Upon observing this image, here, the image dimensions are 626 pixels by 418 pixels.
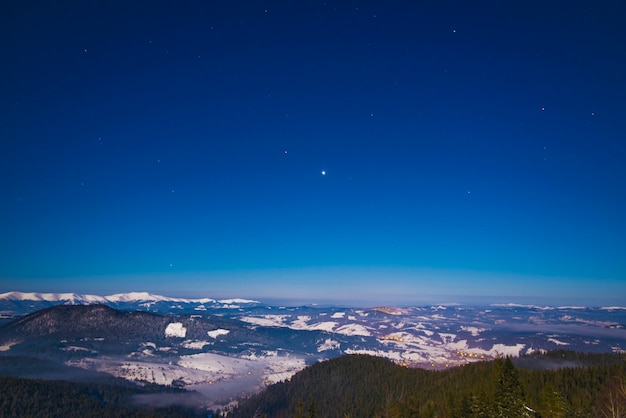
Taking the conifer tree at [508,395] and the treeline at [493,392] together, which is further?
the treeline at [493,392]

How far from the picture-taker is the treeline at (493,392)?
42.2 m

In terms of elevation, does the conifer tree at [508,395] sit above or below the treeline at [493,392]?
above

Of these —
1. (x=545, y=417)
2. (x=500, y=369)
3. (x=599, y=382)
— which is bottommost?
(x=599, y=382)

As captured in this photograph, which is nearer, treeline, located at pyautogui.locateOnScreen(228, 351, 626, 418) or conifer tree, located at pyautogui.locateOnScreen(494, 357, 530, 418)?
conifer tree, located at pyautogui.locateOnScreen(494, 357, 530, 418)

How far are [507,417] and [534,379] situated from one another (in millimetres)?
97070

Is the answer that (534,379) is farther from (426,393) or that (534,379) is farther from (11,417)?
(11,417)

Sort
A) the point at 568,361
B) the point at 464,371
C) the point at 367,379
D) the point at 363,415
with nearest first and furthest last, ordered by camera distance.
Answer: the point at 464,371 < the point at 363,415 < the point at 568,361 < the point at 367,379

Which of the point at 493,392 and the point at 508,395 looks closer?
the point at 508,395

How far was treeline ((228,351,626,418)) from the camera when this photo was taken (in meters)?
42.2

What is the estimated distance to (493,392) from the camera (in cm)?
5078

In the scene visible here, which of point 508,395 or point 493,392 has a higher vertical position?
point 508,395

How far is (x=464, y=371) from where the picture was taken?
142m

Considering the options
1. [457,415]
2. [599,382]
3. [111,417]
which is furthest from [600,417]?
[111,417]

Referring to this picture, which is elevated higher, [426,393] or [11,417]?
[426,393]
